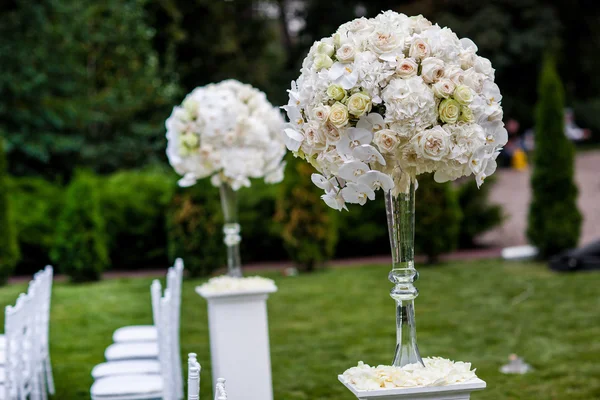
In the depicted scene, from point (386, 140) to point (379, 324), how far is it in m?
6.81

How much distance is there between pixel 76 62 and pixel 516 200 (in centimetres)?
1071

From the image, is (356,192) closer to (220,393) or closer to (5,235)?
(220,393)

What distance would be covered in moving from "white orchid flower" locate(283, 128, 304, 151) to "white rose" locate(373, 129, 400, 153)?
307 mm

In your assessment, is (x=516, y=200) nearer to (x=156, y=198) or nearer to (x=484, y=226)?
(x=484, y=226)

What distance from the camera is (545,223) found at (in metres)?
13.3

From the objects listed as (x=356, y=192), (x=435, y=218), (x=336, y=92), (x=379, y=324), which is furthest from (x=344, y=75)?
(x=435, y=218)

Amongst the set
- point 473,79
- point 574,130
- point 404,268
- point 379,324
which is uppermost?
point 574,130

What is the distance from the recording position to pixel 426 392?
299 cm

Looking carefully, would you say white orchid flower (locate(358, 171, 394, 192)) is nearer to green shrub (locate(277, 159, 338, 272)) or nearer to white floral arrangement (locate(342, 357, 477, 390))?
white floral arrangement (locate(342, 357, 477, 390))

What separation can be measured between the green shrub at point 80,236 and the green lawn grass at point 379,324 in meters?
0.37

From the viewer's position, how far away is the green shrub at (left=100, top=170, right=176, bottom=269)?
46.0ft

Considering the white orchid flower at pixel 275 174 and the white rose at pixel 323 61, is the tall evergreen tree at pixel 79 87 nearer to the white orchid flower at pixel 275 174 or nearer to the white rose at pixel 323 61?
the white orchid flower at pixel 275 174

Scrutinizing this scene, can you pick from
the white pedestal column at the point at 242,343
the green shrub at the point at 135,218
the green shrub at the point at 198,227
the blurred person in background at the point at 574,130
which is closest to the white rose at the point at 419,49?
the white pedestal column at the point at 242,343

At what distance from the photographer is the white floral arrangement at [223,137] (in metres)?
6.23
